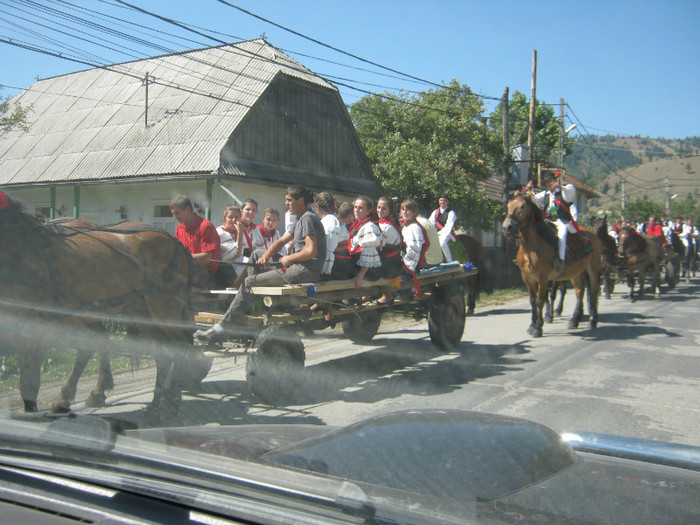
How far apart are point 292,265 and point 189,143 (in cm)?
1200

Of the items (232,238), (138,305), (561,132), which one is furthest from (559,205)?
(561,132)

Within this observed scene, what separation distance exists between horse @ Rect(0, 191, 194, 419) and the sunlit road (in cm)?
61

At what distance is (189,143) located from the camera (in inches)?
681

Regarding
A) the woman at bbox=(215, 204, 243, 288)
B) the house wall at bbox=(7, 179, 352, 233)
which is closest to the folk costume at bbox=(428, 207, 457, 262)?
the woman at bbox=(215, 204, 243, 288)

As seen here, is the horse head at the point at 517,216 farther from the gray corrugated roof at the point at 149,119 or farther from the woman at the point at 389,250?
the gray corrugated roof at the point at 149,119

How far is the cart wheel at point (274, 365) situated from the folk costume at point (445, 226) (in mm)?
6969

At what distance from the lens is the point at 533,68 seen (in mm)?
22438

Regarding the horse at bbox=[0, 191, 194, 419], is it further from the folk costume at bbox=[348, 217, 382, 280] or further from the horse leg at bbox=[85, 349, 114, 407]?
the folk costume at bbox=[348, 217, 382, 280]

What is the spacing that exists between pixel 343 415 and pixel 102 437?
413 cm

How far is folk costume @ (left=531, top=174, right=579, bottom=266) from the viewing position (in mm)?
11391

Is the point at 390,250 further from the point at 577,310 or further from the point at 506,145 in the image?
the point at 506,145

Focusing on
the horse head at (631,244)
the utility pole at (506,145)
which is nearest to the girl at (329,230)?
the horse head at (631,244)

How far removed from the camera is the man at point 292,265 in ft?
19.8

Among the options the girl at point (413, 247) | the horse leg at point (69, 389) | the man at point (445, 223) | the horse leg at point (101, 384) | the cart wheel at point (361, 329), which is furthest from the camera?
the man at point (445, 223)
